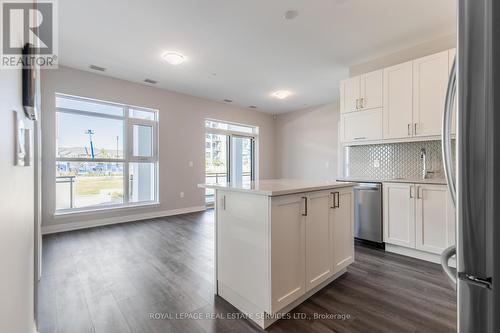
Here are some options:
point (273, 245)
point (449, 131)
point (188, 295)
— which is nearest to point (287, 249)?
point (273, 245)

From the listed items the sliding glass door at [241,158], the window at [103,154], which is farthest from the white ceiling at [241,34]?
the sliding glass door at [241,158]

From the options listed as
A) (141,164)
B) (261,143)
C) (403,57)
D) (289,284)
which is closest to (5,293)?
(289,284)

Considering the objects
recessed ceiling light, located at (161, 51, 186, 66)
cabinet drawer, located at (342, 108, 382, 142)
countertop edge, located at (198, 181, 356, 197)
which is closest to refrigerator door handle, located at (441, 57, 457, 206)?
countertop edge, located at (198, 181, 356, 197)

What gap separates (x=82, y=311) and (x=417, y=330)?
2487 millimetres

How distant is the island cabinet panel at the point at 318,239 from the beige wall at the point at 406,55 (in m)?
2.74

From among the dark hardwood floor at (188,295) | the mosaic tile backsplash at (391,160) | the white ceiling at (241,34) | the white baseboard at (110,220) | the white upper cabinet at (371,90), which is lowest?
the dark hardwood floor at (188,295)

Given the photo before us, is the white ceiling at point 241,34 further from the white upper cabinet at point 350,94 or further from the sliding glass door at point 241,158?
the sliding glass door at point 241,158

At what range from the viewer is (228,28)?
292cm

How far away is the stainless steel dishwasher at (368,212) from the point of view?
3178 mm

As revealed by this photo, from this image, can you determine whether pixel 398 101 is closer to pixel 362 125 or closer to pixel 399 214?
pixel 362 125

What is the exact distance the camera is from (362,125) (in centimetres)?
358

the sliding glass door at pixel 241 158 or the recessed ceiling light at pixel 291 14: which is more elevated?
the recessed ceiling light at pixel 291 14

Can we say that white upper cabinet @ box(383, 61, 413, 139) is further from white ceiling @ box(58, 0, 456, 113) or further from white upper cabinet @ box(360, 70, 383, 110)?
white ceiling @ box(58, 0, 456, 113)

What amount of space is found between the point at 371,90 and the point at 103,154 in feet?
16.2
